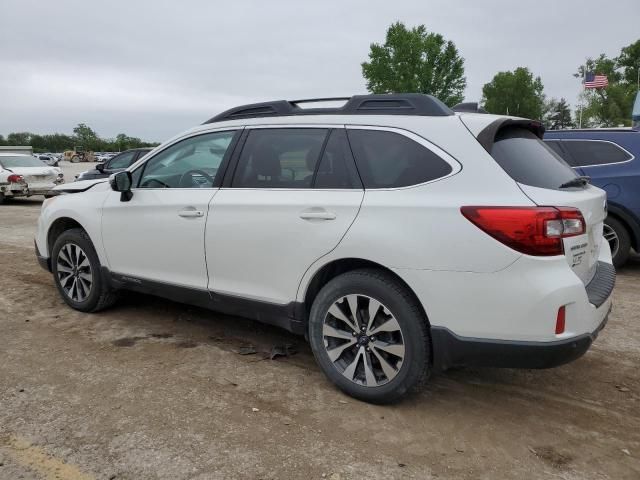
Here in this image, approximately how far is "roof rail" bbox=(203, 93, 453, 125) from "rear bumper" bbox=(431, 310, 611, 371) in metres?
1.28

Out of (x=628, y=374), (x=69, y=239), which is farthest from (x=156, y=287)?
(x=628, y=374)

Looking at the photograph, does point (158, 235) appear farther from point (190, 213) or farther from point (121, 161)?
point (121, 161)

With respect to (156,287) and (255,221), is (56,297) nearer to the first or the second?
(156,287)

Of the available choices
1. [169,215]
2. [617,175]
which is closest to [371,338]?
[169,215]

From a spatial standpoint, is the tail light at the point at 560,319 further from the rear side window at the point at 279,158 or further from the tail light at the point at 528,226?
the rear side window at the point at 279,158

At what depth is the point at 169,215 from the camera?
409 centimetres

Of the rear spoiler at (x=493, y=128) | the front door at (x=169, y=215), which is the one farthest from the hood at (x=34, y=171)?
the rear spoiler at (x=493, y=128)

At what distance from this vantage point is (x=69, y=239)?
4879 mm

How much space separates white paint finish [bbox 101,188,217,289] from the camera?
12.9 ft

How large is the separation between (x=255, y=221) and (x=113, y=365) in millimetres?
1428

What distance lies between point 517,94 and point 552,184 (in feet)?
258

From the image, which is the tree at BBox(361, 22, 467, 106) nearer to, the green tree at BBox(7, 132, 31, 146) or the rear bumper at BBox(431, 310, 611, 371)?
the rear bumper at BBox(431, 310, 611, 371)

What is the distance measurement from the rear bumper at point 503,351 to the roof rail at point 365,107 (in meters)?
1.28

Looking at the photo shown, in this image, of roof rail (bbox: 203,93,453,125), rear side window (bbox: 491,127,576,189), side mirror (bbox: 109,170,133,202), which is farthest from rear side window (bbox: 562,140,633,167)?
side mirror (bbox: 109,170,133,202)
